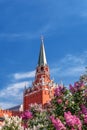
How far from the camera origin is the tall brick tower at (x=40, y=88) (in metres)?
64.6

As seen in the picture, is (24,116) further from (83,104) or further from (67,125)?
(67,125)

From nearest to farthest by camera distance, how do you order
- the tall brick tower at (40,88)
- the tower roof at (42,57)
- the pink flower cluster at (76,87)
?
1. the pink flower cluster at (76,87)
2. the tall brick tower at (40,88)
3. the tower roof at (42,57)

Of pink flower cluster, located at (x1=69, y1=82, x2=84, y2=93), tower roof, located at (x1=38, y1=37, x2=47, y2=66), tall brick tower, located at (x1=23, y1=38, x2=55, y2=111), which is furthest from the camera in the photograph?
tower roof, located at (x1=38, y1=37, x2=47, y2=66)

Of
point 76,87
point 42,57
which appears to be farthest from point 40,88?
point 76,87

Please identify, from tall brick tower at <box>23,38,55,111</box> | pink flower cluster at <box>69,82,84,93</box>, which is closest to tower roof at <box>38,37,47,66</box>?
tall brick tower at <box>23,38,55,111</box>

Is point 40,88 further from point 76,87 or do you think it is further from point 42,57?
point 76,87

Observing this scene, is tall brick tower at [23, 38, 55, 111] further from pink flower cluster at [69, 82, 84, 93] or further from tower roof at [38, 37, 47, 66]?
pink flower cluster at [69, 82, 84, 93]

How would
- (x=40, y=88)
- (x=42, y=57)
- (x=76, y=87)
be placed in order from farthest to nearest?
(x=42, y=57) < (x=40, y=88) < (x=76, y=87)

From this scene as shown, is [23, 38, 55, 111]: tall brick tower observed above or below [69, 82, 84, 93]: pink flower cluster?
above

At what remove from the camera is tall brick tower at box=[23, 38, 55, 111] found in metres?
64.6

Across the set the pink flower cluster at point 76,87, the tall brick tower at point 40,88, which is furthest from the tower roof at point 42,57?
the pink flower cluster at point 76,87

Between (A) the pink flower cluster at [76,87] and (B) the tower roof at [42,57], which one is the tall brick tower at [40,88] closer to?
(B) the tower roof at [42,57]

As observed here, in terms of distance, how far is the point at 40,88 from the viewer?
214 ft

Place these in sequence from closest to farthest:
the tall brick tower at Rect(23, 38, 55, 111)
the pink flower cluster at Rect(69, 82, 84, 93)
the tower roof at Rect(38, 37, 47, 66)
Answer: the pink flower cluster at Rect(69, 82, 84, 93)
the tall brick tower at Rect(23, 38, 55, 111)
the tower roof at Rect(38, 37, 47, 66)
